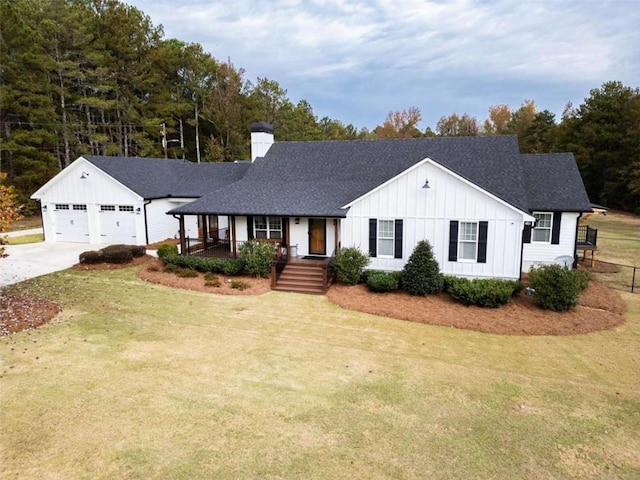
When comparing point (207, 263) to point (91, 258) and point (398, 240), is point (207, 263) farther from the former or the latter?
point (398, 240)

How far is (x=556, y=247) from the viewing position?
1723cm

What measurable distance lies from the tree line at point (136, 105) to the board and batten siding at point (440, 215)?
28.4m

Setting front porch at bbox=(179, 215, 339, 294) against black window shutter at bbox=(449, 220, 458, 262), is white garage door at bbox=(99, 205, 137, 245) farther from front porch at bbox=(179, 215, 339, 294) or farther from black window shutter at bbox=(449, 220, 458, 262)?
black window shutter at bbox=(449, 220, 458, 262)

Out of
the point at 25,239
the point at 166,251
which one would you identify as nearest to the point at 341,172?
the point at 166,251

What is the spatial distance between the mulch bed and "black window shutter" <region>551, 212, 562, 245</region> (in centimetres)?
228

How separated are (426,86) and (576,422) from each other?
117ft

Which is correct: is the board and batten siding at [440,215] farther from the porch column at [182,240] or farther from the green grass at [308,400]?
the porch column at [182,240]

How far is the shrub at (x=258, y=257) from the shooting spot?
1642cm

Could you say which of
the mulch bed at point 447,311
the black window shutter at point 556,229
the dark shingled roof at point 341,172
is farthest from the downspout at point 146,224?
the black window shutter at point 556,229

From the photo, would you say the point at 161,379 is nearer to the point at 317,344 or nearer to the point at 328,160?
the point at 317,344

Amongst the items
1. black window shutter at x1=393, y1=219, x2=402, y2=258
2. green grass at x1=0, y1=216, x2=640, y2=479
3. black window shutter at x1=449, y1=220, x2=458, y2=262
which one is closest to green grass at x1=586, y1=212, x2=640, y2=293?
green grass at x1=0, y1=216, x2=640, y2=479

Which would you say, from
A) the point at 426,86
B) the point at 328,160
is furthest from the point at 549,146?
the point at 328,160

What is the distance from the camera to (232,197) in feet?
61.9

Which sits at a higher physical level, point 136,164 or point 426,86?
point 426,86
